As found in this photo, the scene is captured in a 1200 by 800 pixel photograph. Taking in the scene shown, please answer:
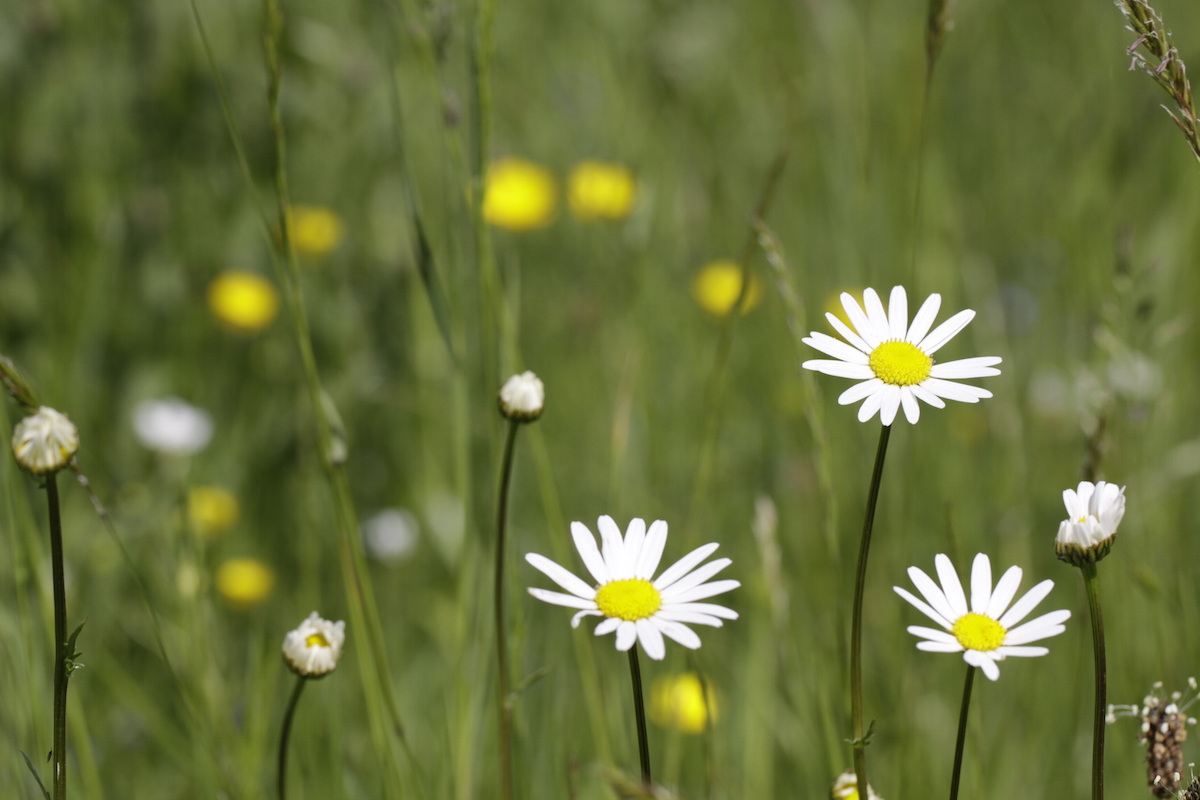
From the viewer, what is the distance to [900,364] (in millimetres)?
865

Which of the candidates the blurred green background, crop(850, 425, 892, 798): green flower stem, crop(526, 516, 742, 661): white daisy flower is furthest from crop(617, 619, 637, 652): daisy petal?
the blurred green background

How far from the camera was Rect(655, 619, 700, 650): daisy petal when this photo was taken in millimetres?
720

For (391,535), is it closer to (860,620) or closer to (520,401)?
(520,401)

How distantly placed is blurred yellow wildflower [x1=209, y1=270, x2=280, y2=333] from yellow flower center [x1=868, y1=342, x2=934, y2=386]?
1.97 meters

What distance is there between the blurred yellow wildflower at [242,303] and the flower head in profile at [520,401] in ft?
5.63

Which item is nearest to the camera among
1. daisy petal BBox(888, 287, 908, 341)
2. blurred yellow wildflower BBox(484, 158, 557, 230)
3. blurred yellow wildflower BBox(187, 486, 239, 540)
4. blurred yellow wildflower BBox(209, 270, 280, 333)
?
daisy petal BBox(888, 287, 908, 341)

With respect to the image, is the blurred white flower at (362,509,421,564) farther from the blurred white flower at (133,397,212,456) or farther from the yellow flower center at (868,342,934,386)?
the yellow flower center at (868,342,934,386)

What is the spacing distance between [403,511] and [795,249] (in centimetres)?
133

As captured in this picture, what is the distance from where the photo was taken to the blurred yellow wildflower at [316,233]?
9.02ft

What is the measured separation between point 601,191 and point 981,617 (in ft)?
6.70

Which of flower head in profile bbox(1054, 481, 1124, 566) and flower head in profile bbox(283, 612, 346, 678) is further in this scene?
flower head in profile bbox(283, 612, 346, 678)

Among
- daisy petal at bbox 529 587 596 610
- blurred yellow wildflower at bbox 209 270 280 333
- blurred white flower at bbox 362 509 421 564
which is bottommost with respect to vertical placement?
daisy petal at bbox 529 587 596 610

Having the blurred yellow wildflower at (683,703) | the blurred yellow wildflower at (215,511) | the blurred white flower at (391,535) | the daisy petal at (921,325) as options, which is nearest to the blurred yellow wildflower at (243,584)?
the blurred yellow wildflower at (215,511)

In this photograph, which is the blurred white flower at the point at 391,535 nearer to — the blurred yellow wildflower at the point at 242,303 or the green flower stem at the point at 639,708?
the blurred yellow wildflower at the point at 242,303
